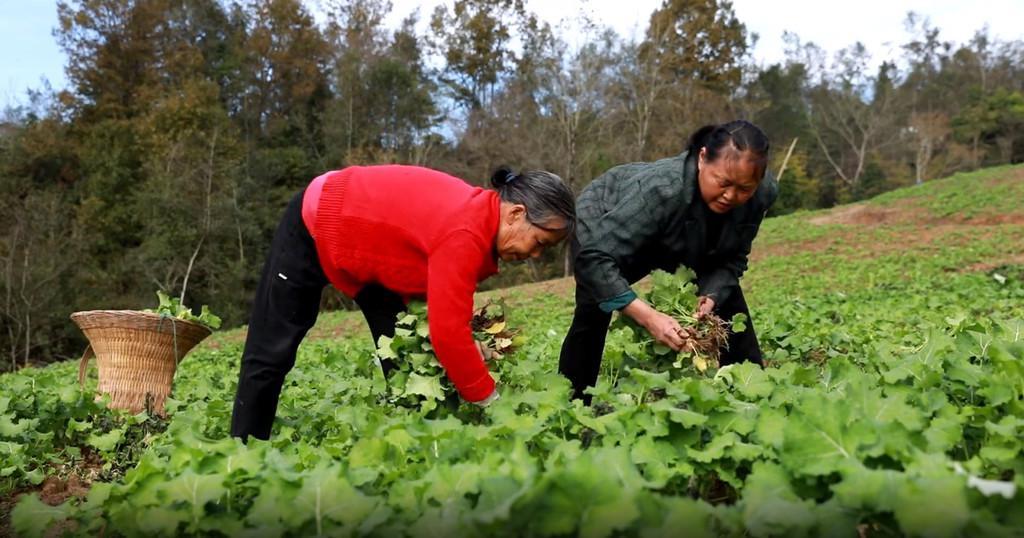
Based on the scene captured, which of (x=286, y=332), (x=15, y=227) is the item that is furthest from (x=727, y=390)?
(x=15, y=227)

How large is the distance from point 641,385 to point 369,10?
3052 centimetres

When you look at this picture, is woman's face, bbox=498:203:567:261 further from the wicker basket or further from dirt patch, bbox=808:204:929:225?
dirt patch, bbox=808:204:929:225

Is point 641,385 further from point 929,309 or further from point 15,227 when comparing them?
point 15,227

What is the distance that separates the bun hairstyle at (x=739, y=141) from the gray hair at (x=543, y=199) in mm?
729

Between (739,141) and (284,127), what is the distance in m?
26.6

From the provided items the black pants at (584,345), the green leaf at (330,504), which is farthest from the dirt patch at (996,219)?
the green leaf at (330,504)

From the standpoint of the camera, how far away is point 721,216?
139 inches

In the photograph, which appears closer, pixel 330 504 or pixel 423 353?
pixel 330 504

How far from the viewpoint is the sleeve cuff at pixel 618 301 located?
3186 millimetres

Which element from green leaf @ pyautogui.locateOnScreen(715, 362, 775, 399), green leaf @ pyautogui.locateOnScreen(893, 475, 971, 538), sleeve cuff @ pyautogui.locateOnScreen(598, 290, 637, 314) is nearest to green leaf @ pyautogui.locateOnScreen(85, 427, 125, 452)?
sleeve cuff @ pyautogui.locateOnScreen(598, 290, 637, 314)

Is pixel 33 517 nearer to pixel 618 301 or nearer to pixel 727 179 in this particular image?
pixel 618 301

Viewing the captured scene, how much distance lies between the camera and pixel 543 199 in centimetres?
274

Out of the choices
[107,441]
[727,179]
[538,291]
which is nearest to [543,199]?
[727,179]

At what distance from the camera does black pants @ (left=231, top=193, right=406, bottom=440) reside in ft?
10.4
